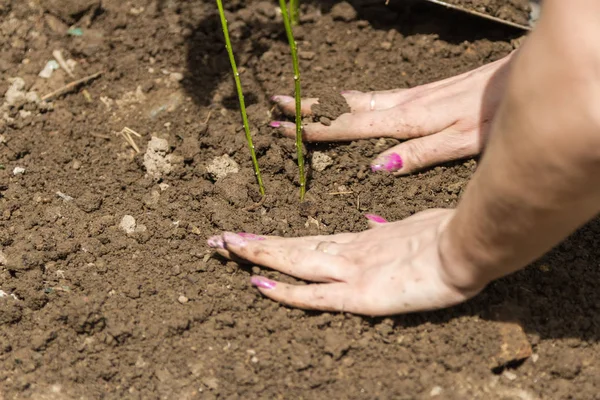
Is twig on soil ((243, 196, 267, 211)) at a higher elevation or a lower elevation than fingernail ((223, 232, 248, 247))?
lower

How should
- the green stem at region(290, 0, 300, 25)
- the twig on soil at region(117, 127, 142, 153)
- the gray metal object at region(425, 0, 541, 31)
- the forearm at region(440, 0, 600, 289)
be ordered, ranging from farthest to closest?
the green stem at region(290, 0, 300, 25) → the gray metal object at region(425, 0, 541, 31) → the twig on soil at region(117, 127, 142, 153) → the forearm at region(440, 0, 600, 289)

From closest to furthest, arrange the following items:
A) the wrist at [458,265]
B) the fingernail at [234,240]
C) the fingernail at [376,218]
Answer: the wrist at [458,265]
the fingernail at [234,240]
the fingernail at [376,218]

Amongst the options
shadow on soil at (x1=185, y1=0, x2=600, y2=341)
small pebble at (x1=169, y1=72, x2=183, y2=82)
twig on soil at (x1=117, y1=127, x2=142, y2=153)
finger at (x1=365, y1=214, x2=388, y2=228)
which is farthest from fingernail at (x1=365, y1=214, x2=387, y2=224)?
small pebble at (x1=169, y1=72, x2=183, y2=82)

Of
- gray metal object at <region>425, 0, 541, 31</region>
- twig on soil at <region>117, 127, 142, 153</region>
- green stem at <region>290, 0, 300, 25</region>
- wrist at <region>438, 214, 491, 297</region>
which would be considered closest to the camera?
wrist at <region>438, 214, 491, 297</region>

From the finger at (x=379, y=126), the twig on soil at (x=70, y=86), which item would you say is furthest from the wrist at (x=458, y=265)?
the twig on soil at (x=70, y=86)

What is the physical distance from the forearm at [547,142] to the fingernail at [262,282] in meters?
0.72

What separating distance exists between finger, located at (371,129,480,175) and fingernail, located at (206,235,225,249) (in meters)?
0.62

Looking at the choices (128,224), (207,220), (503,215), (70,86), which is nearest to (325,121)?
(207,220)

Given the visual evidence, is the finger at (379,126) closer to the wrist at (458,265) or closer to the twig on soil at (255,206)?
the twig on soil at (255,206)

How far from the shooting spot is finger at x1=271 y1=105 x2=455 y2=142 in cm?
243

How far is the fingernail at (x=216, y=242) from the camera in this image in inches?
85.1

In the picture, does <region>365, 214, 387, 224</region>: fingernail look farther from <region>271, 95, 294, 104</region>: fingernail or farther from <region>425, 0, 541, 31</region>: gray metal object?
<region>425, 0, 541, 31</region>: gray metal object

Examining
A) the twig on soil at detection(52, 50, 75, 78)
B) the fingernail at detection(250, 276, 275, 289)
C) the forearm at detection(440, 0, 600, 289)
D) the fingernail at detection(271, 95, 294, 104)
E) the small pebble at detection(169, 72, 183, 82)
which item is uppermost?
the forearm at detection(440, 0, 600, 289)

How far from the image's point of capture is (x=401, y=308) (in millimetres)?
1934
